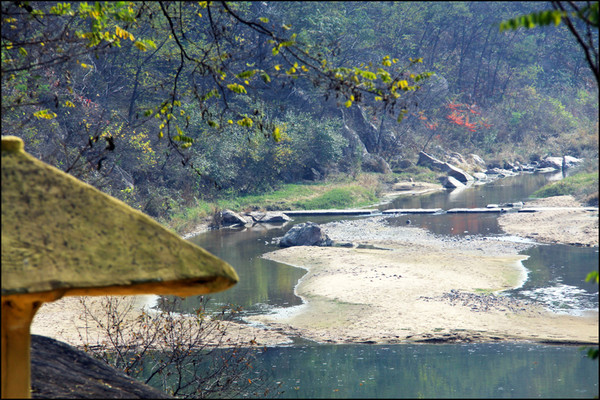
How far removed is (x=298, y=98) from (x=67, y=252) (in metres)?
33.5

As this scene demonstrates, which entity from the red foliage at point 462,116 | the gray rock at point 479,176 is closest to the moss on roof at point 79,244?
the gray rock at point 479,176

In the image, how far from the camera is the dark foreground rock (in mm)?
4938

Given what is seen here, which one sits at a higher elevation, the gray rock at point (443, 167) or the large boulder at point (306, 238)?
the gray rock at point (443, 167)

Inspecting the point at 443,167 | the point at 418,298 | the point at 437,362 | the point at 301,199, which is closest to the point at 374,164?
the point at 443,167

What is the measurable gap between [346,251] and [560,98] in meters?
30.4

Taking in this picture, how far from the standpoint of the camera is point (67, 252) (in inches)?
129

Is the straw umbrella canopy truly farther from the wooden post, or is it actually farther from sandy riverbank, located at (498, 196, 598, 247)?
sandy riverbank, located at (498, 196, 598, 247)

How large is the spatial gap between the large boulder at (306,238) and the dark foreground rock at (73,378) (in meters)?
14.6

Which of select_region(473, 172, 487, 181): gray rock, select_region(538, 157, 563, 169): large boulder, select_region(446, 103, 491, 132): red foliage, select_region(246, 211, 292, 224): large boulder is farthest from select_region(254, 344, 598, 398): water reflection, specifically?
select_region(446, 103, 491, 132): red foliage

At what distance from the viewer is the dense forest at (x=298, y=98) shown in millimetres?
16531

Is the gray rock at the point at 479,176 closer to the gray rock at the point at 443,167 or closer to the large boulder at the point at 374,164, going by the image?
the gray rock at the point at 443,167

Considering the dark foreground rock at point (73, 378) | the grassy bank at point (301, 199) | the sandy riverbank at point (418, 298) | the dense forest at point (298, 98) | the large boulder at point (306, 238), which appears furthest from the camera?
the grassy bank at point (301, 199)

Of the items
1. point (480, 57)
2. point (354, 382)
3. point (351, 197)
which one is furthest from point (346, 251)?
point (480, 57)

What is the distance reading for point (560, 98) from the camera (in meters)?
43.1
